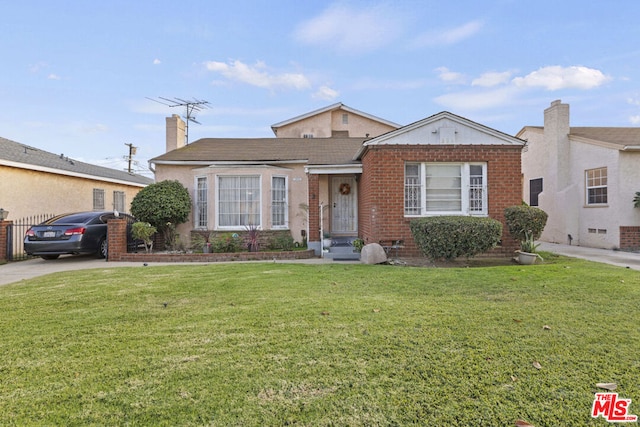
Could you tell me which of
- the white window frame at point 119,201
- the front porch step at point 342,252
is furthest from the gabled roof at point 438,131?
the white window frame at point 119,201

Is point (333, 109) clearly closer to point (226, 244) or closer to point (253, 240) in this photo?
point (253, 240)

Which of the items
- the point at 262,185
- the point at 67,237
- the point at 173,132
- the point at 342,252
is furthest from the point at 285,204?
the point at 173,132

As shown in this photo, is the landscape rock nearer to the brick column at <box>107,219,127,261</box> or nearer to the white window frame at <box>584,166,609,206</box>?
the brick column at <box>107,219,127,261</box>

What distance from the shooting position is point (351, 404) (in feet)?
8.31

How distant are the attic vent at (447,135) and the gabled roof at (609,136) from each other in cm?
703

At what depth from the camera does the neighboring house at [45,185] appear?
12.6 metres

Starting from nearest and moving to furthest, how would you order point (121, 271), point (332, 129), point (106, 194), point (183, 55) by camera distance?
point (121, 271), point (183, 55), point (106, 194), point (332, 129)

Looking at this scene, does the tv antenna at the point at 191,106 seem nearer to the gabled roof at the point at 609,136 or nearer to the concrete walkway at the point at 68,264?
the concrete walkway at the point at 68,264

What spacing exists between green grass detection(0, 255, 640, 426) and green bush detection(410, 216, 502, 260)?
2417 millimetres

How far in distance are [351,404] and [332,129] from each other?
22.7 metres

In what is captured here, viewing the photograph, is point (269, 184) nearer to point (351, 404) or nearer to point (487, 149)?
point (487, 149)

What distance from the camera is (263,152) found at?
47.6 feet

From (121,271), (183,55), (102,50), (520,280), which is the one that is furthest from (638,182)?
(102,50)

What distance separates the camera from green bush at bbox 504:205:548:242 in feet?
A: 30.7
